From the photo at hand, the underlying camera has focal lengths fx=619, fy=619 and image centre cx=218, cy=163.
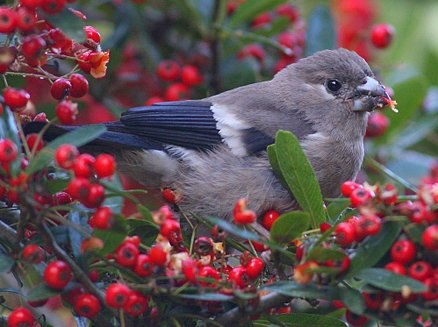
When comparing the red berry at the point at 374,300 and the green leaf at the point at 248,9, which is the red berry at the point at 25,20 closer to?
the red berry at the point at 374,300

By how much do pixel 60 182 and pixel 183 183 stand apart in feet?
4.44

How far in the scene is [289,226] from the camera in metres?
1.94

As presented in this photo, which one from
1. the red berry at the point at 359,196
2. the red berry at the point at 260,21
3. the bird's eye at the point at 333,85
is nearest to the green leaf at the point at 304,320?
the red berry at the point at 359,196

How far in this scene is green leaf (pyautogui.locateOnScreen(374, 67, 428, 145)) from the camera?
13.2ft

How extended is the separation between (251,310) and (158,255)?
1.07ft

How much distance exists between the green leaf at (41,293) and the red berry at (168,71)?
2154mm

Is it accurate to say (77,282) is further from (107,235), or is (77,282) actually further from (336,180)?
(336,180)

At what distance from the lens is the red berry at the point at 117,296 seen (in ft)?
5.87

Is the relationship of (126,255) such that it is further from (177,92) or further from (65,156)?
(177,92)

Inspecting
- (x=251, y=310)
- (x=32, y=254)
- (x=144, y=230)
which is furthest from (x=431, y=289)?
(x=32, y=254)

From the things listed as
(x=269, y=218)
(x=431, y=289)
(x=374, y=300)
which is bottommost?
(x=269, y=218)

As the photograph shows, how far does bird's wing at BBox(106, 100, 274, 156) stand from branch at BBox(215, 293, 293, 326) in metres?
1.41

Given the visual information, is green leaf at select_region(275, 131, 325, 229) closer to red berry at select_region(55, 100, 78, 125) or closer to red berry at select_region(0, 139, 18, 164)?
red berry at select_region(55, 100, 78, 125)

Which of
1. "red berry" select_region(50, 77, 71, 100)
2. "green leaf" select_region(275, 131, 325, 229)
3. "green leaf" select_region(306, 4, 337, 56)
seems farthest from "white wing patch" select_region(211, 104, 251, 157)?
"red berry" select_region(50, 77, 71, 100)
